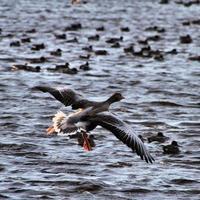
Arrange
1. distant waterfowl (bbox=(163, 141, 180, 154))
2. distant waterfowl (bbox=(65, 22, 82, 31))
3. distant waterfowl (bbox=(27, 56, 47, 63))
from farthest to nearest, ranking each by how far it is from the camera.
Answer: distant waterfowl (bbox=(65, 22, 82, 31)), distant waterfowl (bbox=(27, 56, 47, 63)), distant waterfowl (bbox=(163, 141, 180, 154))

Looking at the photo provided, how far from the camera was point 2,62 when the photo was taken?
128 ft

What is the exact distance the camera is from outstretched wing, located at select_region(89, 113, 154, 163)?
16.6m

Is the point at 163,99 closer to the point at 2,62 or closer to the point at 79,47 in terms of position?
the point at 2,62

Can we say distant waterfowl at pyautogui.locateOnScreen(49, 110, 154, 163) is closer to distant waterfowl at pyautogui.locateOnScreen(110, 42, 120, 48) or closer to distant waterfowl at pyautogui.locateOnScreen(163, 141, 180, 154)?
distant waterfowl at pyautogui.locateOnScreen(163, 141, 180, 154)

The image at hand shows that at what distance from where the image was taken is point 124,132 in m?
17.1

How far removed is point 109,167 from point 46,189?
2.66 metres

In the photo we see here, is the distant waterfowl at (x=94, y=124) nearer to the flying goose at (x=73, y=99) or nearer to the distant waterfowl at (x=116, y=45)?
the flying goose at (x=73, y=99)

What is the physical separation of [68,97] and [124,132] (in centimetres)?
203

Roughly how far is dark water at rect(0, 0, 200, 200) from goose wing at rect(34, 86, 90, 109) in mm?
1636

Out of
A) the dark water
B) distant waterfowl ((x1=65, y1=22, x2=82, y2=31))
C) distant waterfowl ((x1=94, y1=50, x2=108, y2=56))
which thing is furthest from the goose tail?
distant waterfowl ((x1=65, y1=22, x2=82, y2=31))

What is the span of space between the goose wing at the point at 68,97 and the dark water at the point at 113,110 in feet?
5.37

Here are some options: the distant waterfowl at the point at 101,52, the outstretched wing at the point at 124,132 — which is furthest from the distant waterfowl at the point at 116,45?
the outstretched wing at the point at 124,132

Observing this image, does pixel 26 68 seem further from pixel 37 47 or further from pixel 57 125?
pixel 57 125

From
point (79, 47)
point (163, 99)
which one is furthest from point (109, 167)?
point (79, 47)
